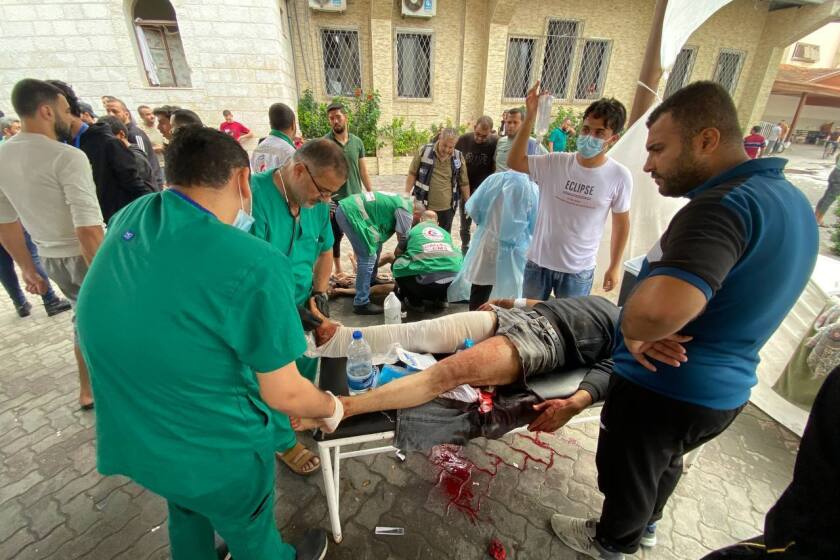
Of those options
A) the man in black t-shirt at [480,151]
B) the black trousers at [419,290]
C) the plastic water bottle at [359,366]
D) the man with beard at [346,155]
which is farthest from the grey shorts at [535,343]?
the man in black t-shirt at [480,151]

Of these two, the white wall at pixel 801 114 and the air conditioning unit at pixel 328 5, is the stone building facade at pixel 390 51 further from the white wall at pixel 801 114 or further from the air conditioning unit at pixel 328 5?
the white wall at pixel 801 114

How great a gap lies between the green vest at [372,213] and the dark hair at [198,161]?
2.34m

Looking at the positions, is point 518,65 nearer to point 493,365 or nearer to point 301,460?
point 493,365

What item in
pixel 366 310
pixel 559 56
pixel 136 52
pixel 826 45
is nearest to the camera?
pixel 366 310

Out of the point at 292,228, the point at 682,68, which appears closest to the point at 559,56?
the point at 682,68

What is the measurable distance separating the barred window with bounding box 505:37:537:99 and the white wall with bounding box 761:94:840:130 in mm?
17634

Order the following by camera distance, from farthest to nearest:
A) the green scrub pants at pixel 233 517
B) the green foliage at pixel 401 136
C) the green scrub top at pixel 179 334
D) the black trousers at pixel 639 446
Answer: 1. the green foliage at pixel 401 136
2. the black trousers at pixel 639 446
3. the green scrub pants at pixel 233 517
4. the green scrub top at pixel 179 334

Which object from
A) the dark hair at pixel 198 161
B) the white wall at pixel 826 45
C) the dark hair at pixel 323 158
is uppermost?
the white wall at pixel 826 45

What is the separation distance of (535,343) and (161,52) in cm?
1199

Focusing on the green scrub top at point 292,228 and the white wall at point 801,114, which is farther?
the white wall at point 801,114

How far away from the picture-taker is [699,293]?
96 centimetres

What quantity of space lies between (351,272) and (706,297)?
4040 millimetres

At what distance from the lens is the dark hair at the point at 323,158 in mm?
1826

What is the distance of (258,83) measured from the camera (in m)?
8.31
